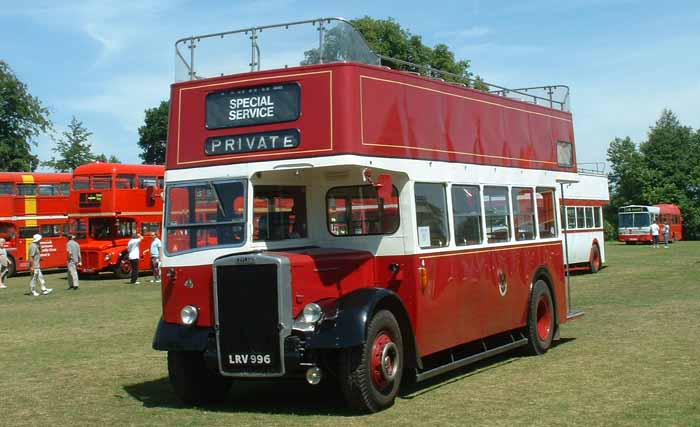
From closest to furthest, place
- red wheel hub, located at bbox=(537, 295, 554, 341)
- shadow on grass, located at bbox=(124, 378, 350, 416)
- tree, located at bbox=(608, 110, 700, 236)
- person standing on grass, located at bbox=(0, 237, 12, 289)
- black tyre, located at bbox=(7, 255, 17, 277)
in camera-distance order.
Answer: shadow on grass, located at bbox=(124, 378, 350, 416) → red wheel hub, located at bbox=(537, 295, 554, 341) → person standing on grass, located at bbox=(0, 237, 12, 289) → black tyre, located at bbox=(7, 255, 17, 277) → tree, located at bbox=(608, 110, 700, 236)

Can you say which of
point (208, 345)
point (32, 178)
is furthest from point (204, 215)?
point (32, 178)

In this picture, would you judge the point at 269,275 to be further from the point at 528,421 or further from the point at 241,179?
the point at 528,421

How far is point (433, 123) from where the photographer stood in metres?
11.6

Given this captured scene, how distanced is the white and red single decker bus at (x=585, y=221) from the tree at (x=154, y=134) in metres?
58.5

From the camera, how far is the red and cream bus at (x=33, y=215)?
4162cm

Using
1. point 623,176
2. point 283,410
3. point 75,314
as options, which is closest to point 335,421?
point 283,410

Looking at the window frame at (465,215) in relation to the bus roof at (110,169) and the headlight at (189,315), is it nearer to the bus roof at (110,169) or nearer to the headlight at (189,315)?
the headlight at (189,315)

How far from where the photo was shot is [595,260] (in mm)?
34562

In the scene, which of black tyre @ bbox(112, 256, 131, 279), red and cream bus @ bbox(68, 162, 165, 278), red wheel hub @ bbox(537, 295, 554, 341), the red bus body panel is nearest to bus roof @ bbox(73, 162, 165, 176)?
red and cream bus @ bbox(68, 162, 165, 278)

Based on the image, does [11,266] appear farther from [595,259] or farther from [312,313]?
[312,313]

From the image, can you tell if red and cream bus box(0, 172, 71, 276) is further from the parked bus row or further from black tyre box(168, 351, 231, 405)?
black tyre box(168, 351, 231, 405)

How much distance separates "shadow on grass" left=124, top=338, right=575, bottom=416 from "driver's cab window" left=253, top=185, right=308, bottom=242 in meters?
1.80

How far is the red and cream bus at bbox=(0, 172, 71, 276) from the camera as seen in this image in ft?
137

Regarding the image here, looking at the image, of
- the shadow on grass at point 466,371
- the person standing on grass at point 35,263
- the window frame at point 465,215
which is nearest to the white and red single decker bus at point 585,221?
the person standing on grass at point 35,263
